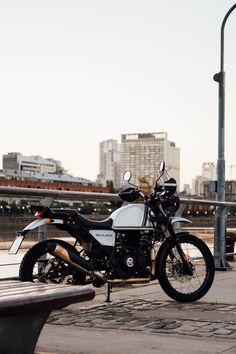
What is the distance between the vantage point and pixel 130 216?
7.02 m

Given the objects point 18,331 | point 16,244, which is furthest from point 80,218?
point 18,331

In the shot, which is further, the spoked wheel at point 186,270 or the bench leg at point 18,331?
the spoked wheel at point 186,270

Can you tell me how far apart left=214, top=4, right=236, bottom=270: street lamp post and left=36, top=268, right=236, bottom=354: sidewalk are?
3543mm

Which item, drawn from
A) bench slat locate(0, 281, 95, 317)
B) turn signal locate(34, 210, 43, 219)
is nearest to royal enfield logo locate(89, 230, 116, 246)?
turn signal locate(34, 210, 43, 219)

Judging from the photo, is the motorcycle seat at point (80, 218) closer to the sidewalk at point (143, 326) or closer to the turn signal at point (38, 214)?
the turn signal at point (38, 214)

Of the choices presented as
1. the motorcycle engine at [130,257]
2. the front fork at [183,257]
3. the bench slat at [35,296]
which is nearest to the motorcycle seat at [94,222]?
the motorcycle engine at [130,257]

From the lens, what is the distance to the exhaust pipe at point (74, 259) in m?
6.56

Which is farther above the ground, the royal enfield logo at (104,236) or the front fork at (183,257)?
the royal enfield logo at (104,236)

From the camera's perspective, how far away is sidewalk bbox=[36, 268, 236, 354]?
4961 mm

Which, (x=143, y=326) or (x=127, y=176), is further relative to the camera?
(x=127, y=176)

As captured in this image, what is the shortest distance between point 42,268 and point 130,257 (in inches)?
35.4

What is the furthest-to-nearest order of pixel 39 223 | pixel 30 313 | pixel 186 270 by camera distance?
pixel 186 270, pixel 39 223, pixel 30 313

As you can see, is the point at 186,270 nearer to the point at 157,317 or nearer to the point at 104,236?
the point at 104,236

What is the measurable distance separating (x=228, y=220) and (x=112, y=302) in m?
5.69
